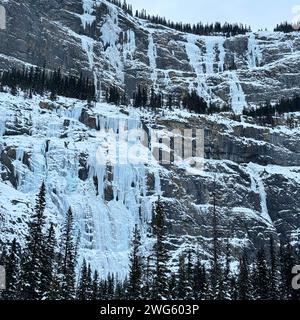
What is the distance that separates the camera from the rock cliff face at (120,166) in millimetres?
94250

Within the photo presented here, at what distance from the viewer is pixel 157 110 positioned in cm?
12975

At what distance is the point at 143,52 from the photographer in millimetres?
178375

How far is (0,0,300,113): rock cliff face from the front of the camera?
15688cm

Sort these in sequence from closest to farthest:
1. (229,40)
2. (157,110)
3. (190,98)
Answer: (157,110)
(190,98)
(229,40)

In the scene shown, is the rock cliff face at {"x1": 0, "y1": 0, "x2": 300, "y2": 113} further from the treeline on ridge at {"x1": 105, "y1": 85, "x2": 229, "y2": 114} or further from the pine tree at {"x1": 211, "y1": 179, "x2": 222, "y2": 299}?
the pine tree at {"x1": 211, "y1": 179, "x2": 222, "y2": 299}

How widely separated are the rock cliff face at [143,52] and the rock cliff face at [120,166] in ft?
1.81

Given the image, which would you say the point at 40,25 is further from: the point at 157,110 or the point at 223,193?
the point at 223,193

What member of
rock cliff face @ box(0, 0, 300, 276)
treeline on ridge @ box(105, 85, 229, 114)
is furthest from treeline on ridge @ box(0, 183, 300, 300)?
treeline on ridge @ box(105, 85, 229, 114)

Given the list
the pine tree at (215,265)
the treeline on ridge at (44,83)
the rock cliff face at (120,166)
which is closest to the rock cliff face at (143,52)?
the rock cliff face at (120,166)

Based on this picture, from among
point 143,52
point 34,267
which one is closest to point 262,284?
point 34,267

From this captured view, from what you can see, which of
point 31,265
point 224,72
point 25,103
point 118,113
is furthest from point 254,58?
point 31,265

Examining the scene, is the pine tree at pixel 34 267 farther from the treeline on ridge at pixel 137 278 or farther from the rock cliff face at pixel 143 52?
the rock cliff face at pixel 143 52

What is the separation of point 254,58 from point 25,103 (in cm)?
9313

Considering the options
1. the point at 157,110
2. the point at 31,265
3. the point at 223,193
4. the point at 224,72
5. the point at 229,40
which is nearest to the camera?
the point at 31,265
